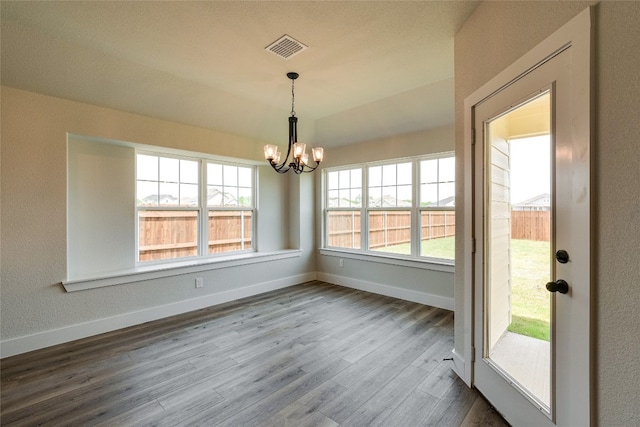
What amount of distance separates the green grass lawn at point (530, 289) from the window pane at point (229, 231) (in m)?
3.89

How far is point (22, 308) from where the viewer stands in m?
2.63

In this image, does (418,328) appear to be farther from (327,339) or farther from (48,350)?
(48,350)

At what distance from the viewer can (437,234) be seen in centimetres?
395

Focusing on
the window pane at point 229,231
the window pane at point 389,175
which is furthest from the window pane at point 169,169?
the window pane at point 389,175

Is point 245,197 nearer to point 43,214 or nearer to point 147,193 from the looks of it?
point 147,193

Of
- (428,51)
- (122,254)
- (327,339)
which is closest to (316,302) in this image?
(327,339)

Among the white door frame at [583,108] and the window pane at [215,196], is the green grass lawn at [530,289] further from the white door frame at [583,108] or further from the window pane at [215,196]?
the window pane at [215,196]

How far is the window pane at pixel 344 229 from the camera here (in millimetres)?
4910

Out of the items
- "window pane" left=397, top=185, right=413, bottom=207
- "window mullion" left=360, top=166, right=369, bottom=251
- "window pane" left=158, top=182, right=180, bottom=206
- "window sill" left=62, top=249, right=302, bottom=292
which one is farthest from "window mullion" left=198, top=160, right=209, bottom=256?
"window pane" left=397, top=185, right=413, bottom=207

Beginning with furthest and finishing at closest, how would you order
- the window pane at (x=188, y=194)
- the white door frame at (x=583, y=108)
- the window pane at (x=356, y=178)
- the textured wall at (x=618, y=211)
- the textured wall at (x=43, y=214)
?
the window pane at (x=356, y=178) < the window pane at (x=188, y=194) < the textured wall at (x=43, y=214) < the white door frame at (x=583, y=108) < the textured wall at (x=618, y=211)

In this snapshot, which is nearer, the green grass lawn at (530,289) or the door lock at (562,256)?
the door lock at (562,256)

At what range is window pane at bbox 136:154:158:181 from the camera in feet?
11.9

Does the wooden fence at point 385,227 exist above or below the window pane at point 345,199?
below

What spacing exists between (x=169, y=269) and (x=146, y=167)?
1390mm
